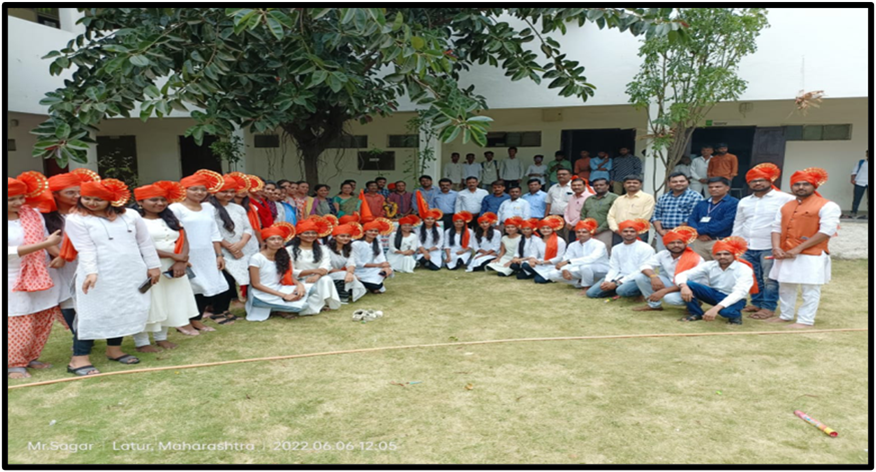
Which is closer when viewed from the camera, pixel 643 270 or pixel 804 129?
pixel 643 270

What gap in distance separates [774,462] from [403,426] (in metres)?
1.88

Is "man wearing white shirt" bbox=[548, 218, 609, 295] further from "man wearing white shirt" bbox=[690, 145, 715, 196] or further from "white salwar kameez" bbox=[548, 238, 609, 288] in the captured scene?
"man wearing white shirt" bbox=[690, 145, 715, 196]

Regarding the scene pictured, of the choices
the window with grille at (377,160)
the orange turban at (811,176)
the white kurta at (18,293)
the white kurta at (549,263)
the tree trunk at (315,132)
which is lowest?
the white kurta at (549,263)

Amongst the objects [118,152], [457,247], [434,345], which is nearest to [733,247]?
[434,345]

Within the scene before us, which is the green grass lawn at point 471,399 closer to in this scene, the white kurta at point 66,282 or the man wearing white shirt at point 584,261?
the white kurta at point 66,282

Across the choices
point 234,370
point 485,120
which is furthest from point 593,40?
point 234,370

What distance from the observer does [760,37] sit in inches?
342

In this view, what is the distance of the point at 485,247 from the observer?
27.4 feet

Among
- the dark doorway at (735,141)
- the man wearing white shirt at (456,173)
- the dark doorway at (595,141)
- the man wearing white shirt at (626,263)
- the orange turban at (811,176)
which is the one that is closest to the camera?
the orange turban at (811,176)

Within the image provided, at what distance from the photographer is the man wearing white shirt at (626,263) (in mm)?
5980

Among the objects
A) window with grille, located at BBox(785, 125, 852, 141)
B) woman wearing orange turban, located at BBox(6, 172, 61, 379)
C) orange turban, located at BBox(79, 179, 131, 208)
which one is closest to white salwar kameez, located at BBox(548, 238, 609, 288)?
orange turban, located at BBox(79, 179, 131, 208)

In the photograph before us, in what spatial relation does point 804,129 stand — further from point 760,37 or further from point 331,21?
point 331,21

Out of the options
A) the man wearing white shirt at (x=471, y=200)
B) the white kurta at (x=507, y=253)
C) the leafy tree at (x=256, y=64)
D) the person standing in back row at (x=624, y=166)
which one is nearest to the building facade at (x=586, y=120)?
the person standing in back row at (x=624, y=166)

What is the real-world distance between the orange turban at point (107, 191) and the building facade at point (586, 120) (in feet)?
23.2
